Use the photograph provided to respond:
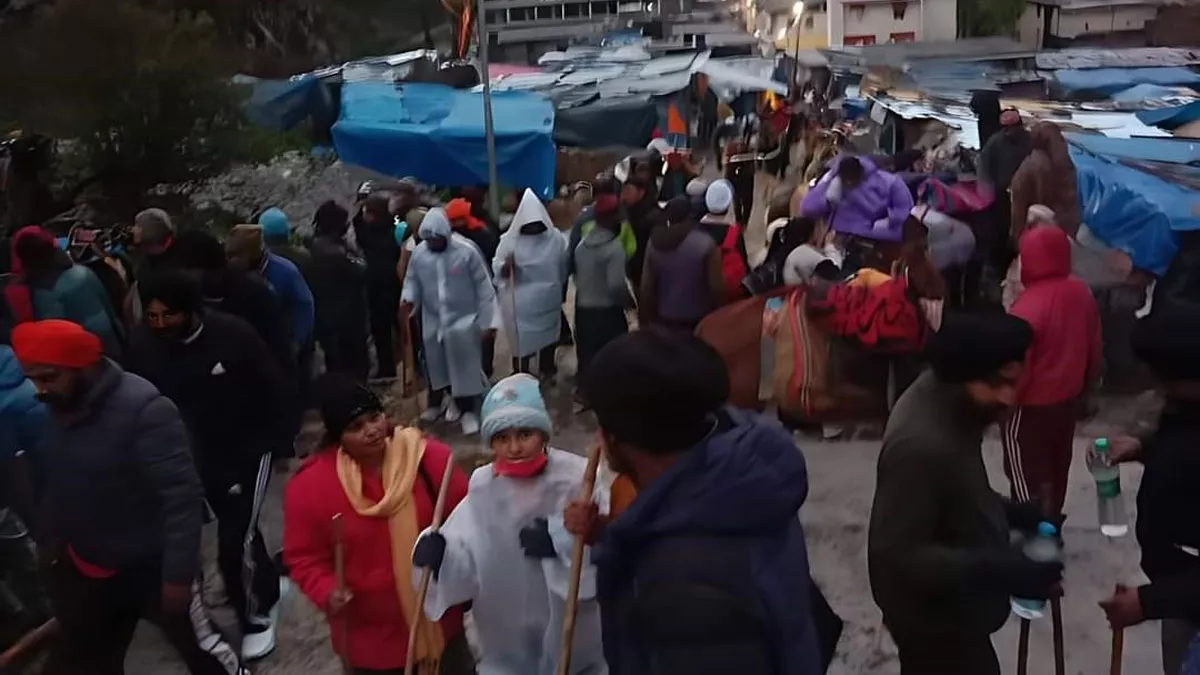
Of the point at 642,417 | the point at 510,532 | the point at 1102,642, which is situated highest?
the point at 642,417

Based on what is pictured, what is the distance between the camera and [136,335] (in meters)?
4.30

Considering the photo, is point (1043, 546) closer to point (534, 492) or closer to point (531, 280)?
point (534, 492)

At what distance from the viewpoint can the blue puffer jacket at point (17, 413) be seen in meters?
4.61

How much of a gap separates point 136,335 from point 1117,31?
1710 inches

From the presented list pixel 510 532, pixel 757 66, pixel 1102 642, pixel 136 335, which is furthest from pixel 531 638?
pixel 757 66

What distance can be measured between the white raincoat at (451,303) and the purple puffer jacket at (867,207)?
227 cm

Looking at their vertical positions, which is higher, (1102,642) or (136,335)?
(136,335)

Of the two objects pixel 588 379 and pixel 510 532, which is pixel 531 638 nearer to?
pixel 510 532

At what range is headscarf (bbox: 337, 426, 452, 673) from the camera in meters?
3.24

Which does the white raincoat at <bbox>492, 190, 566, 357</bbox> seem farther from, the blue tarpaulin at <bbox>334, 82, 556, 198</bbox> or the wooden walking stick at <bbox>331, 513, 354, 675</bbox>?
the wooden walking stick at <bbox>331, 513, 354, 675</bbox>

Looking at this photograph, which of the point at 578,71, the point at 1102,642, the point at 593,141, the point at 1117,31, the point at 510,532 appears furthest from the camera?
the point at 1117,31

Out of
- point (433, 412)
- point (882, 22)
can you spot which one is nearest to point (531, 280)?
point (433, 412)

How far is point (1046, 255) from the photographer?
4.73m

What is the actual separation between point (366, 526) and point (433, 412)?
5180 millimetres
